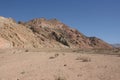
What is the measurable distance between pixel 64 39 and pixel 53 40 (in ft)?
16.5

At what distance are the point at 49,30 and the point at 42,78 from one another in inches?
3559

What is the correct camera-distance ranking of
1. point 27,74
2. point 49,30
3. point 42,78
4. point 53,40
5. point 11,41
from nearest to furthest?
point 42,78, point 27,74, point 11,41, point 53,40, point 49,30

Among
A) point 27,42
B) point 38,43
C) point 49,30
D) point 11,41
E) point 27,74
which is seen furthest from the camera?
point 49,30

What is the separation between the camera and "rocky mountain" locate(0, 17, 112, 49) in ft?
223

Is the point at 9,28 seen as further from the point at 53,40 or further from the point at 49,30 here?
the point at 49,30

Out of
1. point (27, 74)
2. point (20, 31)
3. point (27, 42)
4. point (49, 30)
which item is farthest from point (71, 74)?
point (49, 30)

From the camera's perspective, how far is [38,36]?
88.1 meters

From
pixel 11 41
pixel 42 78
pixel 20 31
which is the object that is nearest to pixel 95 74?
pixel 42 78

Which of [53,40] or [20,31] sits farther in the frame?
[53,40]

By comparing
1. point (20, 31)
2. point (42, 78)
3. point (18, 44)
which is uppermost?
point (20, 31)

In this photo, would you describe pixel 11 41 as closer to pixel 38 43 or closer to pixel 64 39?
pixel 38 43

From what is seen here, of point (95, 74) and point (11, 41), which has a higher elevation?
point (11, 41)

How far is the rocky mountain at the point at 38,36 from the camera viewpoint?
2672 inches

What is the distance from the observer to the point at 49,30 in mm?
102688
